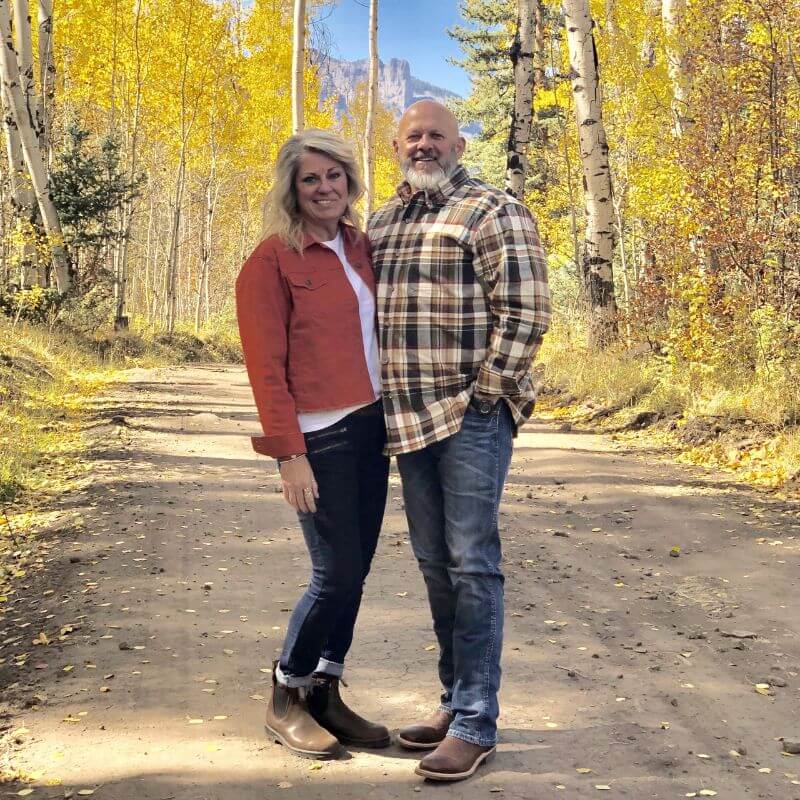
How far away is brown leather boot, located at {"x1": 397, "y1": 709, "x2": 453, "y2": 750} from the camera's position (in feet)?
11.0

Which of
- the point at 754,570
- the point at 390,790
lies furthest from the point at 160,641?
the point at 754,570

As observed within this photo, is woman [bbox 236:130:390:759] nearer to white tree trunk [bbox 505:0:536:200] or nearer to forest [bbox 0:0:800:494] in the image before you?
forest [bbox 0:0:800:494]

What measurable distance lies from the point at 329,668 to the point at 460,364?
1.25 meters

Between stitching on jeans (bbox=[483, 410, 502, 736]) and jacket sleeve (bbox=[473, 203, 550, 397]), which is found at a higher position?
jacket sleeve (bbox=[473, 203, 550, 397])

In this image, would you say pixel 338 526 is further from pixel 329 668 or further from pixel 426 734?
pixel 426 734

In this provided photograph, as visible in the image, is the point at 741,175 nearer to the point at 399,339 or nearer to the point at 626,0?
the point at 399,339

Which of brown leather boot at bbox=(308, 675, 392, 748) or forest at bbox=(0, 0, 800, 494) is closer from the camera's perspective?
brown leather boot at bbox=(308, 675, 392, 748)

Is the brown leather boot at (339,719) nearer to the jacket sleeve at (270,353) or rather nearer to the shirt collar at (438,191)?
the jacket sleeve at (270,353)

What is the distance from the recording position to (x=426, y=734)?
3375 mm

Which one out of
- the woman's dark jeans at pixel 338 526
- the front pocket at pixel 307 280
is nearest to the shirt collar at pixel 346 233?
the front pocket at pixel 307 280

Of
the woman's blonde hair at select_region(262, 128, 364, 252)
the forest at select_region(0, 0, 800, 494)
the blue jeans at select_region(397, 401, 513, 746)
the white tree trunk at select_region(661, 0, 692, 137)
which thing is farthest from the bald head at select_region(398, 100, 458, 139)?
the white tree trunk at select_region(661, 0, 692, 137)

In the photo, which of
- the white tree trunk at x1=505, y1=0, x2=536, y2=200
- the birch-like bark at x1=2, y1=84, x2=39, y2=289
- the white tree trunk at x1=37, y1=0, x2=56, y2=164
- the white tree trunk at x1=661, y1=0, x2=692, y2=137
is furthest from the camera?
the white tree trunk at x1=37, y1=0, x2=56, y2=164

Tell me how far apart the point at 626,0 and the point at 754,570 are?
2199 centimetres

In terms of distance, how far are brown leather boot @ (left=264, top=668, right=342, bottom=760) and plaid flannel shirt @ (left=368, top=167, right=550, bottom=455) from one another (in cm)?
100
